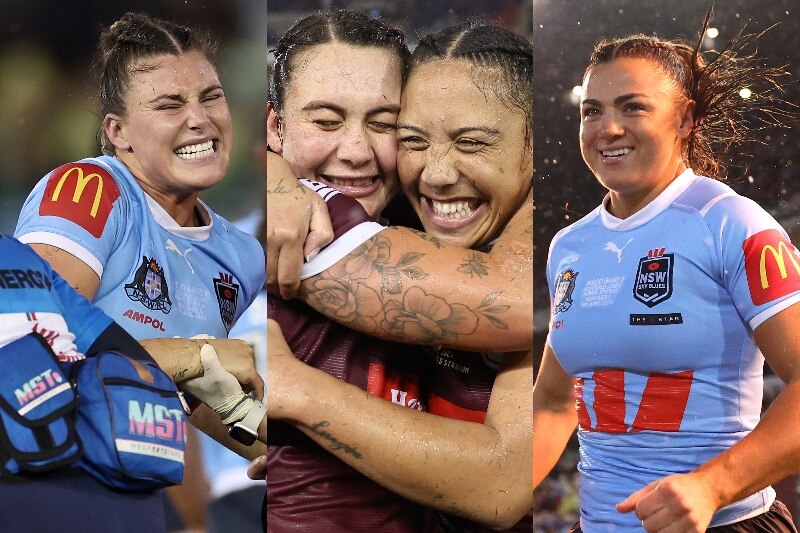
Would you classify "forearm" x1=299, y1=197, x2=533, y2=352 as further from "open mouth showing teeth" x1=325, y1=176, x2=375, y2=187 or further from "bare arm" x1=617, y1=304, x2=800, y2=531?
"bare arm" x1=617, y1=304, x2=800, y2=531

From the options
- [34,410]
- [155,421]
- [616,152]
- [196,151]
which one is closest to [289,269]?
[196,151]

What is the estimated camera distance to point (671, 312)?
8.84 ft

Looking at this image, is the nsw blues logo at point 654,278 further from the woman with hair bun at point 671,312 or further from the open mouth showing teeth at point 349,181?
the open mouth showing teeth at point 349,181

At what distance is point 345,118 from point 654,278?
97cm

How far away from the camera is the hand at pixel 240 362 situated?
2.74 m

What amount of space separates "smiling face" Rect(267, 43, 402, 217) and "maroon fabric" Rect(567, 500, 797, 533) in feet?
4.28

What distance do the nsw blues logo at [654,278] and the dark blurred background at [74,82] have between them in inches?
43.8

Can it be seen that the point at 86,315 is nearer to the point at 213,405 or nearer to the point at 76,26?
the point at 213,405

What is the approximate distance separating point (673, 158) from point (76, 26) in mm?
1778

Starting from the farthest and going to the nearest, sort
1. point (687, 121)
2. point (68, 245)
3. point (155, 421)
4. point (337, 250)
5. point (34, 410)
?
point (687, 121) → point (337, 250) → point (68, 245) → point (155, 421) → point (34, 410)

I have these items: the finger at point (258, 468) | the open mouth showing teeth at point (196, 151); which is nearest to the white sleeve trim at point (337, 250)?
the open mouth showing teeth at point (196, 151)

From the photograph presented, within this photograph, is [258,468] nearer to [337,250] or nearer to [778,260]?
[337,250]

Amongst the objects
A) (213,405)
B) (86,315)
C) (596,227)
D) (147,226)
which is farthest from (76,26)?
(596,227)

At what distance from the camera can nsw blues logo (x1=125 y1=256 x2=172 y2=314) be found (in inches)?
107
